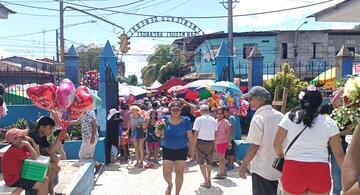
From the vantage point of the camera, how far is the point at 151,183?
9203mm

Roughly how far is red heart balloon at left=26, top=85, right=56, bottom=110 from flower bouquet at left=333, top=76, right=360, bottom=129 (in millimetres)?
4041

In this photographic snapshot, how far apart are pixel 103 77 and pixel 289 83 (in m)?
5.18

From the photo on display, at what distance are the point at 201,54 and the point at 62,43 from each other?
62.1ft

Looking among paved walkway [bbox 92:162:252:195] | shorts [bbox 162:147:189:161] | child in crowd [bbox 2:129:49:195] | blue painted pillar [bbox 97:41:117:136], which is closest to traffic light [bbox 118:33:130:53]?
blue painted pillar [bbox 97:41:117:136]

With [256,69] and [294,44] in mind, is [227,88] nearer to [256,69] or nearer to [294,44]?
[256,69]

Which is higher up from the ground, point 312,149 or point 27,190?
point 312,149

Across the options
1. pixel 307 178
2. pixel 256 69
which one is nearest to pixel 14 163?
pixel 307 178

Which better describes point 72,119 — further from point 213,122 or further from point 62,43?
point 62,43

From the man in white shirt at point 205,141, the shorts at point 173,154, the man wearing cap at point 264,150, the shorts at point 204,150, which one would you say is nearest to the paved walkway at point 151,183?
the man in white shirt at point 205,141

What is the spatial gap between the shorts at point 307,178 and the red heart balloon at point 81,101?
3.36 m

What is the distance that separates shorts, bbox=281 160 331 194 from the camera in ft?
13.9

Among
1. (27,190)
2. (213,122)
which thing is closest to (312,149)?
(27,190)

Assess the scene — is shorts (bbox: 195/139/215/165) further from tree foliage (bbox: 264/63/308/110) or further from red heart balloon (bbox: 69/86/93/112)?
tree foliage (bbox: 264/63/308/110)

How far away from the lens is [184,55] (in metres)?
46.0
